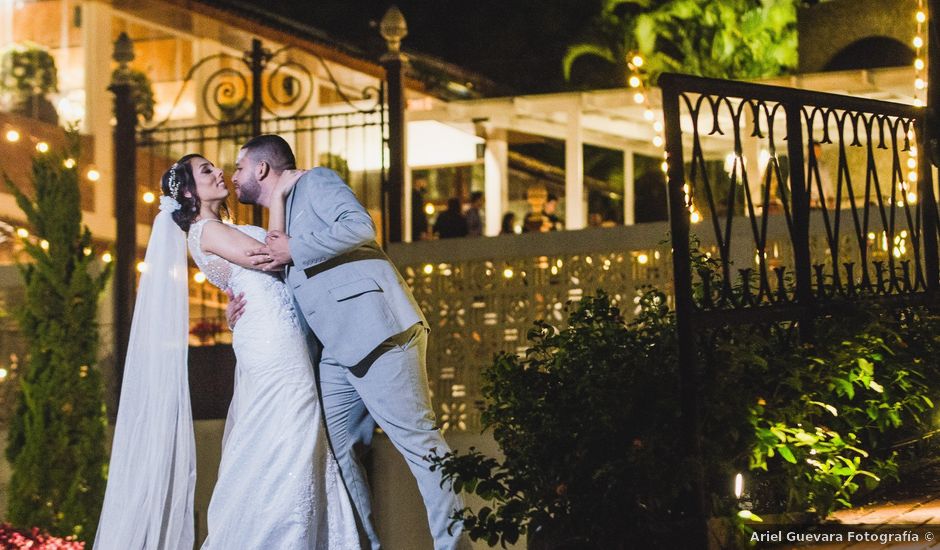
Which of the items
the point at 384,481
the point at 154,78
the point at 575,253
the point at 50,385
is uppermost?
the point at 154,78

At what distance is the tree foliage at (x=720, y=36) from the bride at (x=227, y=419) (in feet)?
35.4

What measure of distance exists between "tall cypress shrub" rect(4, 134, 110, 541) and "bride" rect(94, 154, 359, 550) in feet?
13.4

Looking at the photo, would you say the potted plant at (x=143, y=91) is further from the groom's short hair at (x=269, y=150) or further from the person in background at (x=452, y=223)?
the groom's short hair at (x=269, y=150)

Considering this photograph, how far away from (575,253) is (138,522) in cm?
404

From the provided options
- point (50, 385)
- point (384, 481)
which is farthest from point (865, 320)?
point (50, 385)

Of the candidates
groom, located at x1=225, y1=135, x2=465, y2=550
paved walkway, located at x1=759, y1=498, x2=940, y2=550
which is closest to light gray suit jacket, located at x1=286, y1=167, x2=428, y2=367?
groom, located at x1=225, y1=135, x2=465, y2=550

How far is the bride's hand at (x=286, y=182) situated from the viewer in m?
5.67

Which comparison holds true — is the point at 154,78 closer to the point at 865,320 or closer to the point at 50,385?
the point at 50,385

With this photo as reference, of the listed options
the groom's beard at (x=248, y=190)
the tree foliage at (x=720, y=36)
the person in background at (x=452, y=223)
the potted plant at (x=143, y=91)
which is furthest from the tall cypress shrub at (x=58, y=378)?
the tree foliage at (x=720, y=36)

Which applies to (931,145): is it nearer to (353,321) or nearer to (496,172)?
(353,321)

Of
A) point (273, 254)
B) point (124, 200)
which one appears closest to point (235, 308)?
point (273, 254)

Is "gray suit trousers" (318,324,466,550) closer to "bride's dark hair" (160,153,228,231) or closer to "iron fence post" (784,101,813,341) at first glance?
"bride's dark hair" (160,153,228,231)

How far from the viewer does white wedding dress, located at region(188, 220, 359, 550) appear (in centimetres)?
545

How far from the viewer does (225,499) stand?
5512 millimetres
